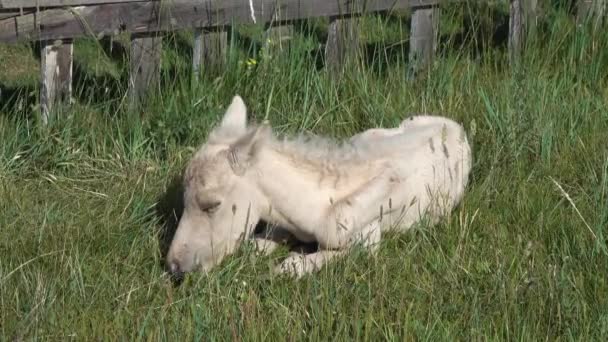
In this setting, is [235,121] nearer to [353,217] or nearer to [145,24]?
[353,217]

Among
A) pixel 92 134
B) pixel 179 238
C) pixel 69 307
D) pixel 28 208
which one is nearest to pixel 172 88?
pixel 92 134

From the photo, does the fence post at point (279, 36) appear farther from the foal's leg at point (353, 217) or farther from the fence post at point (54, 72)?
the foal's leg at point (353, 217)

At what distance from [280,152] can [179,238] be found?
60 cm

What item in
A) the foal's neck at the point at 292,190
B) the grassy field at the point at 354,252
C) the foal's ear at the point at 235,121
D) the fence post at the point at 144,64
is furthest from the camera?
the fence post at the point at 144,64

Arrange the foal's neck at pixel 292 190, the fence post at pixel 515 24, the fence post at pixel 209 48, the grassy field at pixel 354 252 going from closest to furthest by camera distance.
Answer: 1. the grassy field at pixel 354 252
2. the foal's neck at pixel 292 190
3. the fence post at pixel 209 48
4. the fence post at pixel 515 24

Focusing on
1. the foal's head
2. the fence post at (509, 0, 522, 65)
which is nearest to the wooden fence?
the fence post at (509, 0, 522, 65)

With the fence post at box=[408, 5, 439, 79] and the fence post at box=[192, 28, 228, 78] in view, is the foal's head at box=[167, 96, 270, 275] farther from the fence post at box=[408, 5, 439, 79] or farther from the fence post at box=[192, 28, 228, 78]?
the fence post at box=[408, 5, 439, 79]

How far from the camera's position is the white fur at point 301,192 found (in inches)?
201

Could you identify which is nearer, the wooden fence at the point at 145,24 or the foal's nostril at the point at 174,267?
the foal's nostril at the point at 174,267

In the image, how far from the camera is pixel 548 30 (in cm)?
798

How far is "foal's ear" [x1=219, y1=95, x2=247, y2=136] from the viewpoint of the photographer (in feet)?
17.4

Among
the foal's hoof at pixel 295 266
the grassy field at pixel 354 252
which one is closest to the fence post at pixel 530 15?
the grassy field at pixel 354 252

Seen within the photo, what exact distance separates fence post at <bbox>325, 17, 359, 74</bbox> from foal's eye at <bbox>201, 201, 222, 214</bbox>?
2354 mm

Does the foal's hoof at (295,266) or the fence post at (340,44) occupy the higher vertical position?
the fence post at (340,44)
